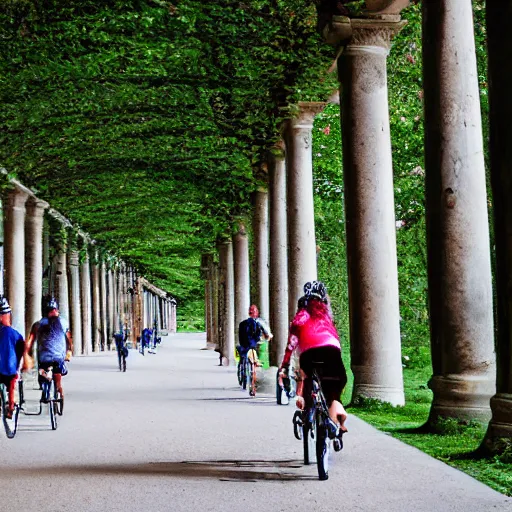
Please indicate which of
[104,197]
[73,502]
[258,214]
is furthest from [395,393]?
[104,197]

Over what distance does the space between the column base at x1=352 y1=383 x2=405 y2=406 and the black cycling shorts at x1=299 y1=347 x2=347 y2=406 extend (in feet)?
21.9

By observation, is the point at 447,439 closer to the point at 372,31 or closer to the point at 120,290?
the point at 372,31

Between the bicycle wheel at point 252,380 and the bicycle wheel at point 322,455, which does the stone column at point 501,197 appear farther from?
the bicycle wheel at point 252,380

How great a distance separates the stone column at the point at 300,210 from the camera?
24.3 meters

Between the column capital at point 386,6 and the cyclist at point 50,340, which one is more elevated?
the column capital at point 386,6

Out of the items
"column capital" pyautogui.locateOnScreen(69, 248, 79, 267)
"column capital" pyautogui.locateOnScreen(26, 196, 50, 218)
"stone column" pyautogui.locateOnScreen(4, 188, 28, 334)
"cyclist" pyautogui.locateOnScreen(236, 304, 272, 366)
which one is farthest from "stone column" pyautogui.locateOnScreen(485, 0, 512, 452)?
"column capital" pyautogui.locateOnScreen(69, 248, 79, 267)

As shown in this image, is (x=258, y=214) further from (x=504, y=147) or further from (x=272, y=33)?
(x=504, y=147)

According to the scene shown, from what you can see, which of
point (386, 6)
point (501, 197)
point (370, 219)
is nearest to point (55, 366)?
point (370, 219)

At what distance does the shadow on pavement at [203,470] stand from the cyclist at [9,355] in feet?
11.6

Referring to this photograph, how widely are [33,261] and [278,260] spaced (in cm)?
855

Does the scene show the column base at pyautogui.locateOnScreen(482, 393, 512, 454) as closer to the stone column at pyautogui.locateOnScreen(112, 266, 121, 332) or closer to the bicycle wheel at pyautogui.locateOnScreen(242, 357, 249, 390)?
the bicycle wheel at pyautogui.locateOnScreen(242, 357, 249, 390)

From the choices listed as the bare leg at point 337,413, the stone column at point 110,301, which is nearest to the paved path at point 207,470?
the bare leg at point 337,413

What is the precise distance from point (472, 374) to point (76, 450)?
14.4ft

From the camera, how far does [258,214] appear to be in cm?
3403
